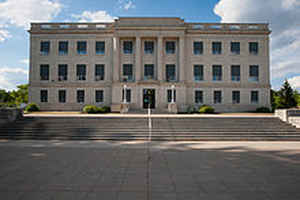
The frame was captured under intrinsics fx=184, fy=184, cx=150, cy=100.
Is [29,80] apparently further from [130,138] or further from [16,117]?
[130,138]

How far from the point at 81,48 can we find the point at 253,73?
2910cm

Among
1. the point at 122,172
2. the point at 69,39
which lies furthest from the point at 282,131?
the point at 69,39

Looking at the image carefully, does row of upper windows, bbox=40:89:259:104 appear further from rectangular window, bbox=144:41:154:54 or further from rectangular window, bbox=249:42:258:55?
rectangular window, bbox=144:41:154:54

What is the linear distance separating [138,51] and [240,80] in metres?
17.5

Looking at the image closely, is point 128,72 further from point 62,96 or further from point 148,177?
point 148,177

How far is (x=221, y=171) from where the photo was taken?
6.02 m

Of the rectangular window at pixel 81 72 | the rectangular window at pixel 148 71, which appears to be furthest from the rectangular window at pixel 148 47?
the rectangular window at pixel 81 72

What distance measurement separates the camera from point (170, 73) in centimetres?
3044

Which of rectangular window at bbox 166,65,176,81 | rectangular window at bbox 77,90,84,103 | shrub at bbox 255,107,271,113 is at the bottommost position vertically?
shrub at bbox 255,107,271,113

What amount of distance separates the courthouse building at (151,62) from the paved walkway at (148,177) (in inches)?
906

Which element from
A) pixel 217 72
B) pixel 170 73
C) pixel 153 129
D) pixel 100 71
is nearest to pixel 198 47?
pixel 217 72

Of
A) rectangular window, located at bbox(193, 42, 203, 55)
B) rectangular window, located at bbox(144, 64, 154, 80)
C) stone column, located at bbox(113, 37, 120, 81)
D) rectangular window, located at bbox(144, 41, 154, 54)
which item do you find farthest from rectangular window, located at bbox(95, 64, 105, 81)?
rectangular window, located at bbox(193, 42, 203, 55)

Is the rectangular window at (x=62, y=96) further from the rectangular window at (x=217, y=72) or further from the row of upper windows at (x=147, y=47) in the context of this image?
the rectangular window at (x=217, y=72)

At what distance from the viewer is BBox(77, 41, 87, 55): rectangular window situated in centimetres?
3084
